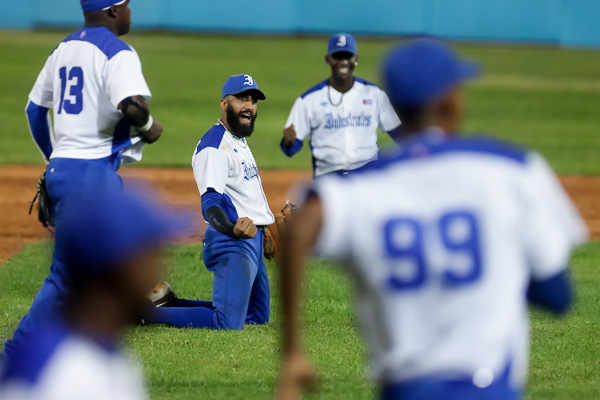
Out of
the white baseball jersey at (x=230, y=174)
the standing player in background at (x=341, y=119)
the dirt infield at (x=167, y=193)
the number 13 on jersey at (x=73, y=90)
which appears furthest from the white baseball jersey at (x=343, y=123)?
the number 13 on jersey at (x=73, y=90)

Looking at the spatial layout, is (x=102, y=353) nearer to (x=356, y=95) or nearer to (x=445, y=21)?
(x=356, y=95)

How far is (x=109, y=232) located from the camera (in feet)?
7.06

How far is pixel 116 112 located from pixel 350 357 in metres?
2.09

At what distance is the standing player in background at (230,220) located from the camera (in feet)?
22.0

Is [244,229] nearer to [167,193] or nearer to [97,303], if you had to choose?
[97,303]

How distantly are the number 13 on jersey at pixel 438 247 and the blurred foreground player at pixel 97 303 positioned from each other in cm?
63

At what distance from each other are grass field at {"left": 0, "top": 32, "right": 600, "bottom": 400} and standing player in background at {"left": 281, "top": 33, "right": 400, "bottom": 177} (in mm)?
1089

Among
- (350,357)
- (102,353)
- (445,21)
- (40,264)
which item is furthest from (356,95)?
(445,21)

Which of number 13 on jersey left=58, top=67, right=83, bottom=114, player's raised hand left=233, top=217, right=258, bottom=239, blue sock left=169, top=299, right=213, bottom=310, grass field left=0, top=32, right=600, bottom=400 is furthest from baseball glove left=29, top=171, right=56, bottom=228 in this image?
blue sock left=169, top=299, right=213, bottom=310

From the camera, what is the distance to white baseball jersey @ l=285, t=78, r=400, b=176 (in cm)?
961

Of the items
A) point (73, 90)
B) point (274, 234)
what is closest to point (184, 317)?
point (274, 234)

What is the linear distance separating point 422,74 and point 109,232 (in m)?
0.97

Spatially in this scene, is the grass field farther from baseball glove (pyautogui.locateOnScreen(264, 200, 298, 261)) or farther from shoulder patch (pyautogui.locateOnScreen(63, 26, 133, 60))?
shoulder patch (pyautogui.locateOnScreen(63, 26, 133, 60))

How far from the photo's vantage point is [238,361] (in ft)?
19.9
